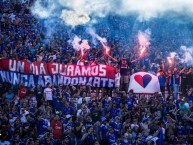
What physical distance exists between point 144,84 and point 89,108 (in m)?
2.84

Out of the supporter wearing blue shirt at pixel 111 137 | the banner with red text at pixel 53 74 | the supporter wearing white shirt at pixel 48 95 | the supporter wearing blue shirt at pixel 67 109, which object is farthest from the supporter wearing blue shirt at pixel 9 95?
the supporter wearing blue shirt at pixel 111 137

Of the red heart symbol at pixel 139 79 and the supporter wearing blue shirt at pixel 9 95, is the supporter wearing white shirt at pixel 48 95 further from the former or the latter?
the red heart symbol at pixel 139 79

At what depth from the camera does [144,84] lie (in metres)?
16.3

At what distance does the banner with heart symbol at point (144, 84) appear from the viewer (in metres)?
16.3

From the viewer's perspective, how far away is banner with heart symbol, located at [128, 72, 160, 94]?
16.3 meters

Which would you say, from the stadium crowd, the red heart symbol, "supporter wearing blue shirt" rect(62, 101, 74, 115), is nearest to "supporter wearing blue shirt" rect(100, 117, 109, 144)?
the stadium crowd

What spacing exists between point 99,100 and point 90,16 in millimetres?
9821

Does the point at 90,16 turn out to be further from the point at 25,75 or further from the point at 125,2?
the point at 25,75

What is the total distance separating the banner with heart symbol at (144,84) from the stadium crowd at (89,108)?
216mm

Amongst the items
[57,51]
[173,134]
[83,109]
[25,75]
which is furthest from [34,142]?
[57,51]

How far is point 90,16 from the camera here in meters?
24.0

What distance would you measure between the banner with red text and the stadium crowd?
230mm

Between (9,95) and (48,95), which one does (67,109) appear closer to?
(48,95)

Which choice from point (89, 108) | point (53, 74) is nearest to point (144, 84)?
point (89, 108)
